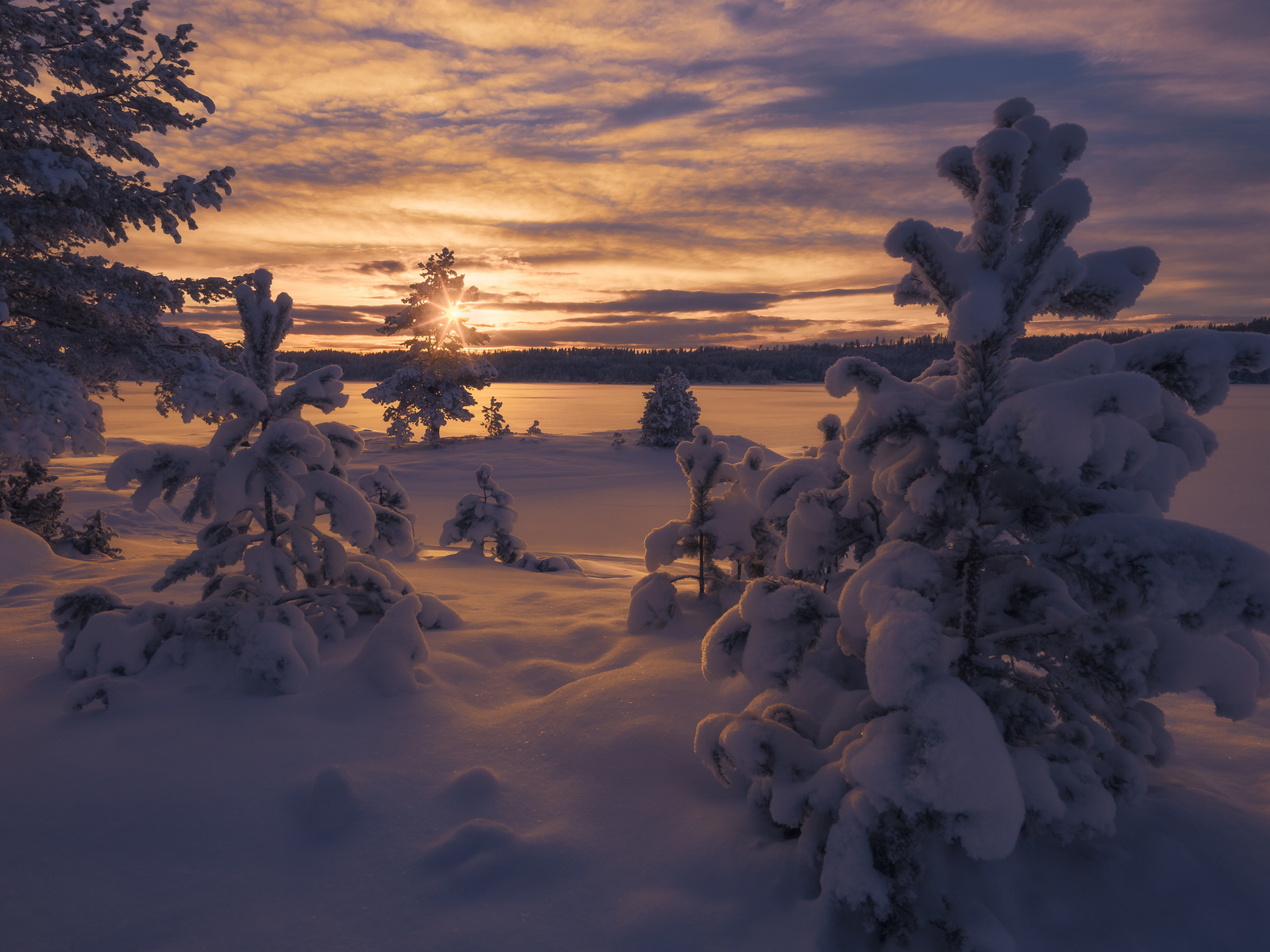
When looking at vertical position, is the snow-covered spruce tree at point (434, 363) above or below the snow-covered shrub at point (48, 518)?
above

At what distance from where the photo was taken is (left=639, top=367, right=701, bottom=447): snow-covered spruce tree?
27.2m

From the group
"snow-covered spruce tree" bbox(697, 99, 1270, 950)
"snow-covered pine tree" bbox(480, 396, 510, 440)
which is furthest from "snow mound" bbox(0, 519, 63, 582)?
"snow-covered pine tree" bbox(480, 396, 510, 440)

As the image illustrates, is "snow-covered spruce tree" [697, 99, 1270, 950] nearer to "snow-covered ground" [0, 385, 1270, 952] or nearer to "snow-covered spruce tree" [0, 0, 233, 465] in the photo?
"snow-covered ground" [0, 385, 1270, 952]

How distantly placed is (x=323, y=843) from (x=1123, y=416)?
10.4ft

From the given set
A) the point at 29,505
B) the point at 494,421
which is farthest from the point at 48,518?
the point at 494,421

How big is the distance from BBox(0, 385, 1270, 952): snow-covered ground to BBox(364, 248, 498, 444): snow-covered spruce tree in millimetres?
25306

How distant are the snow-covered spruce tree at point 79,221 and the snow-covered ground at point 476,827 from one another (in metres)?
5.59

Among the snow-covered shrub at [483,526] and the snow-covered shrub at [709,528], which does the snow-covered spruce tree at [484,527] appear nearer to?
the snow-covered shrub at [483,526]

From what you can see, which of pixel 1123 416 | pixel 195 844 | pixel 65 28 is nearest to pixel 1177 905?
pixel 1123 416

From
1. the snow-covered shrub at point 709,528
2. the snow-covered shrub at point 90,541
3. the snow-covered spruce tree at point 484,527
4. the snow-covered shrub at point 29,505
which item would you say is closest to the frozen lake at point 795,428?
the snow-covered shrub at point 709,528

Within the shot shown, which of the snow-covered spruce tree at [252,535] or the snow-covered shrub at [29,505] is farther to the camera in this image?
the snow-covered shrub at [29,505]

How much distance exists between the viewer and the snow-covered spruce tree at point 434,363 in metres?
28.4

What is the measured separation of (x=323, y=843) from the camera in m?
2.40

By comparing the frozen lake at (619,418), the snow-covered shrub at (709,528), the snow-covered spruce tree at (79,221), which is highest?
the snow-covered spruce tree at (79,221)
